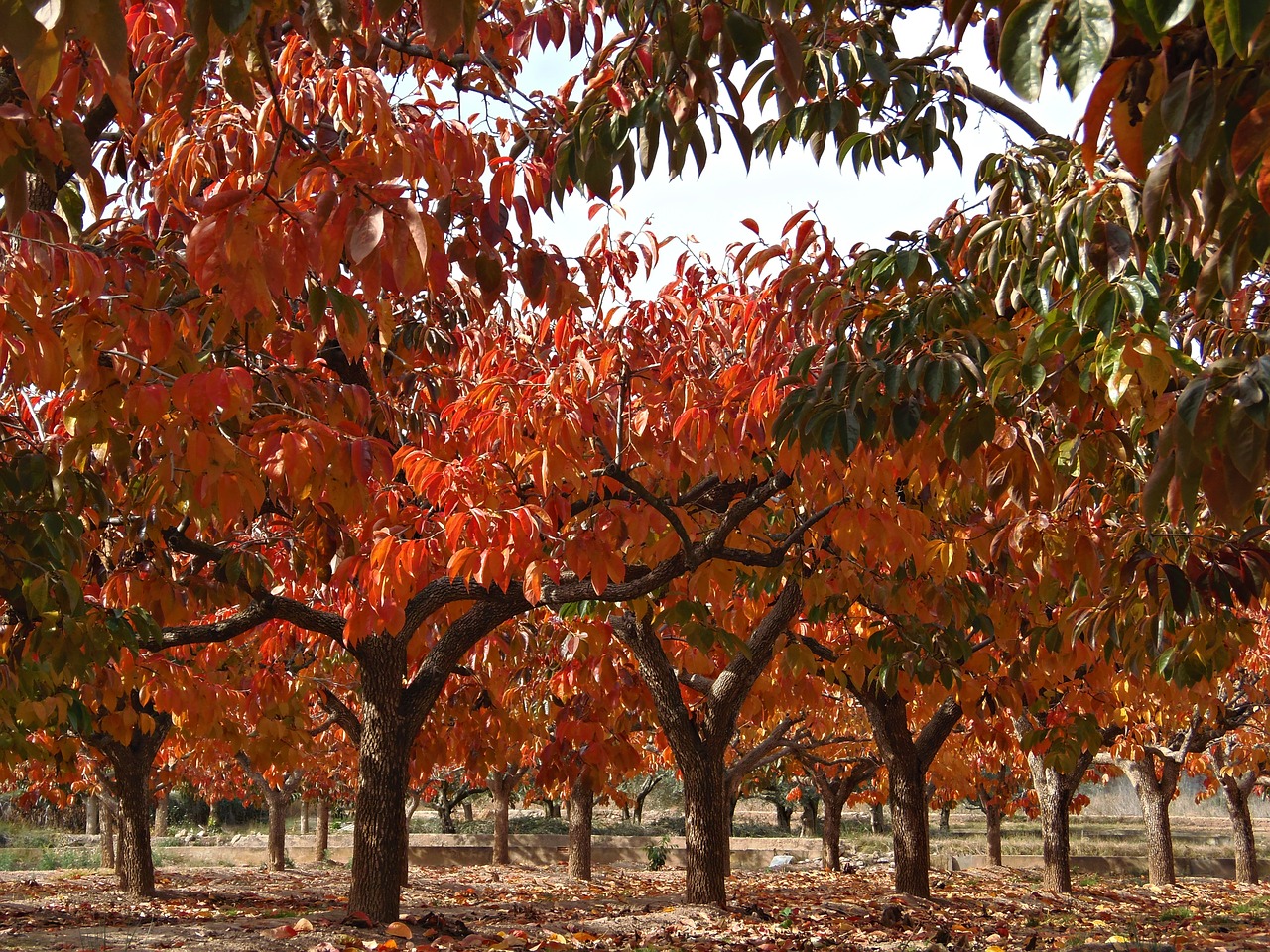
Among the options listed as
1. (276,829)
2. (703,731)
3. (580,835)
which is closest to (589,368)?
(703,731)

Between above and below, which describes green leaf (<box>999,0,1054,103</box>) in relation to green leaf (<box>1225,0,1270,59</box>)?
above

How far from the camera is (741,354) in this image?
21.7 feet

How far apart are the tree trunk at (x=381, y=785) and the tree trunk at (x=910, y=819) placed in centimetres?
609

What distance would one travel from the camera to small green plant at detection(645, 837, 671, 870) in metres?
22.1

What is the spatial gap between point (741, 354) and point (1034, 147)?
242 cm

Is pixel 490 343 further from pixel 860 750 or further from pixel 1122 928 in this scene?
pixel 860 750

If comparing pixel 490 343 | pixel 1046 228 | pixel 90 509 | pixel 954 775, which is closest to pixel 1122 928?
pixel 954 775

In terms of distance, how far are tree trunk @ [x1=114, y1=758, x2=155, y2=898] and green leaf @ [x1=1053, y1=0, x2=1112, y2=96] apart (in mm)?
14050

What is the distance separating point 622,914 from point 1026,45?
899 cm

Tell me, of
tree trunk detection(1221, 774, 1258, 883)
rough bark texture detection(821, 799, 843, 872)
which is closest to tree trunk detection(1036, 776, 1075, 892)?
rough bark texture detection(821, 799, 843, 872)

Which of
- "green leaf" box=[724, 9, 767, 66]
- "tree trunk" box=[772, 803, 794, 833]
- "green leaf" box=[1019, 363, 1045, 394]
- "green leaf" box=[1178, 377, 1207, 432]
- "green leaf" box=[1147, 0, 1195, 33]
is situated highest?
"green leaf" box=[724, 9, 767, 66]

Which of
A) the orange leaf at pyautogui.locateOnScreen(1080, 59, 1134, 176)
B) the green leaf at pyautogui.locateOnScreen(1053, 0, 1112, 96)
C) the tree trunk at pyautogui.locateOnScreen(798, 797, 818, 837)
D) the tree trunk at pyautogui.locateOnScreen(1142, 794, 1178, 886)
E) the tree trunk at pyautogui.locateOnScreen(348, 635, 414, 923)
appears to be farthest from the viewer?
the tree trunk at pyautogui.locateOnScreen(798, 797, 818, 837)

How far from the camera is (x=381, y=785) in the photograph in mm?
7516

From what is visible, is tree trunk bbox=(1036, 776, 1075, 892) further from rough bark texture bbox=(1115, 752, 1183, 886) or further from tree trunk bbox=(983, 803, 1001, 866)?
tree trunk bbox=(983, 803, 1001, 866)
